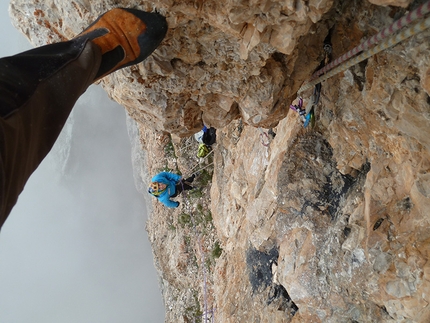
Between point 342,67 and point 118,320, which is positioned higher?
point 342,67

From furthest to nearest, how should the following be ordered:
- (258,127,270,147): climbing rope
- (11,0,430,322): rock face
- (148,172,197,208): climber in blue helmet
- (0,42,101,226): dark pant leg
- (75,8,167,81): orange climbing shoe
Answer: (148,172,197,208): climber in blue helmet
(258,127,270,147): climbing rope
(75,8,167,81): orange climbing shoe
(11,0,430,322): rock face
(0,42,101,226): dark pant leg

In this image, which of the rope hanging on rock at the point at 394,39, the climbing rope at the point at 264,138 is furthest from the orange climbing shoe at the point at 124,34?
the climbing rope at the point at 264,138

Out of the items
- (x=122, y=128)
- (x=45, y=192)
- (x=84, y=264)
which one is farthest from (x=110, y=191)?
(x=45, y=192)

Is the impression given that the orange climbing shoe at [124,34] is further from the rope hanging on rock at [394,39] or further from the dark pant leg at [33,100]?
the rope hanging on rock at [394,39]

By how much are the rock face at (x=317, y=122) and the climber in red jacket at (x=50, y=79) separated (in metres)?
0.26

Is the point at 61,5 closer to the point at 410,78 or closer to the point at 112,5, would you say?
the point at 112,5

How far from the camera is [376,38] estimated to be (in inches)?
84.7

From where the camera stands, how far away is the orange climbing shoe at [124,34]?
2.46 metres

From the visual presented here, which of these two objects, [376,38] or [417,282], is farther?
[417,282]

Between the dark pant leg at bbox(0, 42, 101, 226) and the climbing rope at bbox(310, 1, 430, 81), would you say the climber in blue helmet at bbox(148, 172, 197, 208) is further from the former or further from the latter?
the climbing rope at bbox(310, 1, 430, 81)

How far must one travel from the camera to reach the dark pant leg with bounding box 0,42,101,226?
1635 mm

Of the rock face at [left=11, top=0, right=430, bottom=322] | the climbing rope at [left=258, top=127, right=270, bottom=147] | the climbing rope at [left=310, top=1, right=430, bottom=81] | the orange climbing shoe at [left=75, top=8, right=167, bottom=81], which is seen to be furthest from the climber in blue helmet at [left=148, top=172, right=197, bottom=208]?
the climbing rope at [left=310, top=1, right=430, bottom=81]

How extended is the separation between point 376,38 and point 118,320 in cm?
3063

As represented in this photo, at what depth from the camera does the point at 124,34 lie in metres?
2.51
